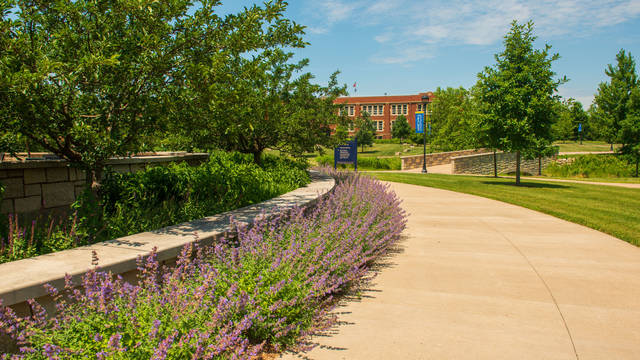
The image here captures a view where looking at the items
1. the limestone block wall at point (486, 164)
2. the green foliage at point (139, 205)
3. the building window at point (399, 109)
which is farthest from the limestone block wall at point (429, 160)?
the building window at point (399, 109)

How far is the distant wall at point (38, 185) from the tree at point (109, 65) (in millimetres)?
666

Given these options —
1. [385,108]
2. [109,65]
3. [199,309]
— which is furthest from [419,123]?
[385,108]

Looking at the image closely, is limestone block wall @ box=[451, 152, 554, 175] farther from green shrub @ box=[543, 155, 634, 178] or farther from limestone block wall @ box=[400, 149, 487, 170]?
limestone block wall @ box=[400, 149, 487, 170]

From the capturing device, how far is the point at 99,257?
3078 mm

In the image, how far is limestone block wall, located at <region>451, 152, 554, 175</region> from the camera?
2636 centimetres

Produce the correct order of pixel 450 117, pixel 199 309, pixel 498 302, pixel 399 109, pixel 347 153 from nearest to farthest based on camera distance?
pixel 199 309 → pixel 498 302 → pixel 347 153 → pixel 450 117 → pixel 399 109

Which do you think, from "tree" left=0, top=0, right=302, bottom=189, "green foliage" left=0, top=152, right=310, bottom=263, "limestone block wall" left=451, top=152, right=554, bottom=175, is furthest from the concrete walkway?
"limestone block wall" left=451, top=152, right=554, bottom=175

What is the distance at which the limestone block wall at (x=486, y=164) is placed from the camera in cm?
2636

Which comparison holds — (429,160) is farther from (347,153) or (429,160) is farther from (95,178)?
(95,178)

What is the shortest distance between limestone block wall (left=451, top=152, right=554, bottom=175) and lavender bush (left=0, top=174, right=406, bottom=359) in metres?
23.5

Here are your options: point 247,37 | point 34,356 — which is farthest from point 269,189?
point 34,356

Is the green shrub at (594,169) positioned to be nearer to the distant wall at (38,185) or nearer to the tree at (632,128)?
the tree at (632,128)

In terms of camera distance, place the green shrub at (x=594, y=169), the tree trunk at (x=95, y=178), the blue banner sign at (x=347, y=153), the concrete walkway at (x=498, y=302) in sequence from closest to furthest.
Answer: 1. the concrete walkway at (x=498, y=302)
2. the tree trunk at (x=95, y=178)
3. the blue banner sign at (x=347, y=153)
4. the green shrub at (x=594, y=169)

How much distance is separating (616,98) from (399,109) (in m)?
61.6
